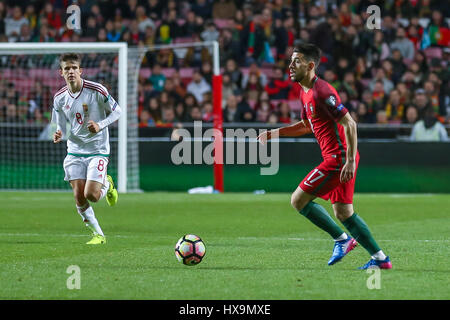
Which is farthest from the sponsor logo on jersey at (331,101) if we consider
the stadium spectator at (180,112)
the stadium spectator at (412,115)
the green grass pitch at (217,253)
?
the stadium spectator at (180,112)

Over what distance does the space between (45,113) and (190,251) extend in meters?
12.9

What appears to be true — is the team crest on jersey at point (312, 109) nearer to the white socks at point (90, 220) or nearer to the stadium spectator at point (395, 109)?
the white socks at point (90, 220)

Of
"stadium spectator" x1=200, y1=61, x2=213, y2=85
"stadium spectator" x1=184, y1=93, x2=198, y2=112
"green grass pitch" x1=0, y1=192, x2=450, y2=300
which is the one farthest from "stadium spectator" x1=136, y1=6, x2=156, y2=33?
"green grass pitch" x1=0, y1=192, x2=450, y2=300

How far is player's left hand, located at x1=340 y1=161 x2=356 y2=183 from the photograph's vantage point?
6.96 metres

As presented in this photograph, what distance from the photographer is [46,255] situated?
8.40m

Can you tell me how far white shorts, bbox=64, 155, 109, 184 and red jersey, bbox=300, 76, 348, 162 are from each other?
9.66 ft

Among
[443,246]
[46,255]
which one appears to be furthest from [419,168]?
[46,255]

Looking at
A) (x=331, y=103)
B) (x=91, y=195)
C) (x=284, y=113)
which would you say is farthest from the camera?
(x=284, y=113)

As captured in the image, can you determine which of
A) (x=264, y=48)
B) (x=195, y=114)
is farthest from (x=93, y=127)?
(x=264, y=48)

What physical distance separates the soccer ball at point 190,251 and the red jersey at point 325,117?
1.32m

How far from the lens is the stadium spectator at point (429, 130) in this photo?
17.7 metres

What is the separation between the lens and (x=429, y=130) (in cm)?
1778

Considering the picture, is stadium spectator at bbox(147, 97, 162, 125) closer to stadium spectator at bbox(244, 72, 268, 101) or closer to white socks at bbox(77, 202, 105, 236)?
stadium spectator at bbox(244, 72, 268, 101)

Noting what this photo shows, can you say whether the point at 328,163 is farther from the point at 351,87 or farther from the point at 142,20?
the point at 142,20
